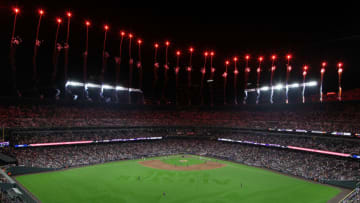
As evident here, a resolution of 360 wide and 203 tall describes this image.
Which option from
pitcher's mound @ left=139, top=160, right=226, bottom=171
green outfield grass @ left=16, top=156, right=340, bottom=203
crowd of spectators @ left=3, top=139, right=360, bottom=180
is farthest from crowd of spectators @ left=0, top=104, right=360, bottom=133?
pitcher's mound @ left=139, top=160, right=226, bottom=171

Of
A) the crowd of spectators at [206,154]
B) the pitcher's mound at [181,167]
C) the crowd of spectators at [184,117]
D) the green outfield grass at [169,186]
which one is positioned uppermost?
the crowd of spectators at [184,117]

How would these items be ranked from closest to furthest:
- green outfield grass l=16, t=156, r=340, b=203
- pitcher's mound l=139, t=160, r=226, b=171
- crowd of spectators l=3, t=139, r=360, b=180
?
green outfield grass l=16, t=156, r=340, b=203
crowd of spectators l=3, t=139, r=360, b=180
pitcher's mound l=139, t=160, r=226, b=171

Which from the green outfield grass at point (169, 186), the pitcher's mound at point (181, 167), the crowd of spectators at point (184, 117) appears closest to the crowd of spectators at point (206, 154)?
the green outfield grass at point (169, 186)

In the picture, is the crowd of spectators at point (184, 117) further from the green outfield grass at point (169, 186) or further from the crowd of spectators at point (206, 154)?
the green outfield grass at point (169, 186)

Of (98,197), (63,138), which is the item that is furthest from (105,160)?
(98,197)

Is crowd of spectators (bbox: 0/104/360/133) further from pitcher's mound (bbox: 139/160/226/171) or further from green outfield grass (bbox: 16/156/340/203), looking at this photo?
pitcher's mound (bbox: 139/160/226/171)

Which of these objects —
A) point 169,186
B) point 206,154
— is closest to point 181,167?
point 169,186
